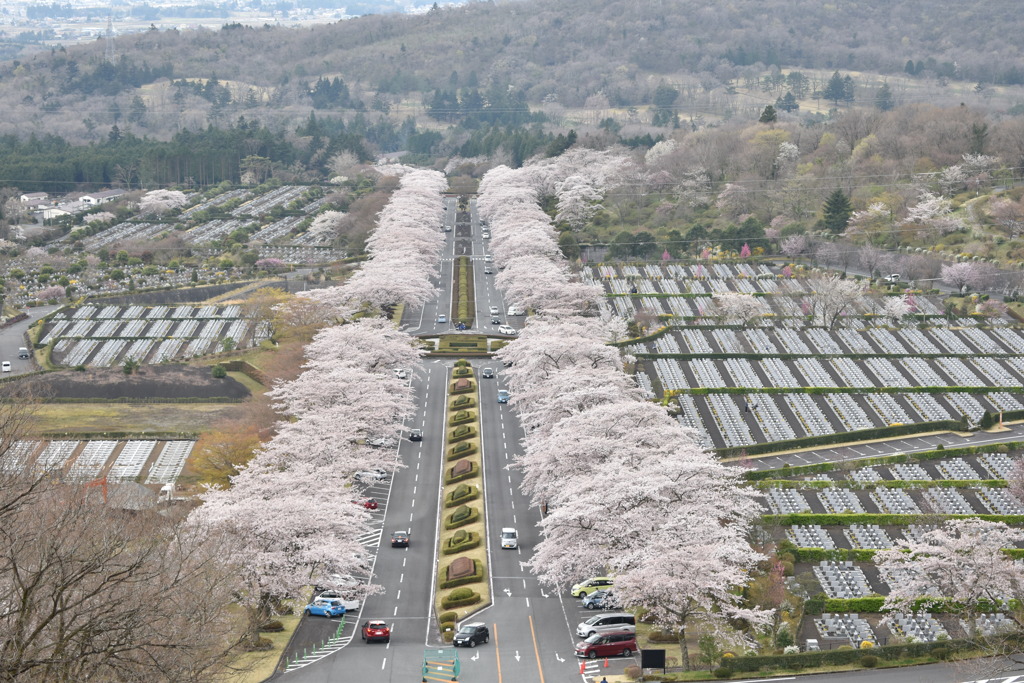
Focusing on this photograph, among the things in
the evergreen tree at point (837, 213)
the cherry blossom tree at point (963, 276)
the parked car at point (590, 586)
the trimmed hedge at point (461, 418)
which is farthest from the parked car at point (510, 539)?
the evergreen tree at point (837, 213)

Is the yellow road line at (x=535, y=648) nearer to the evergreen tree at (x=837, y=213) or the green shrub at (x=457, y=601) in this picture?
the green shrub at (x=457, y=601)

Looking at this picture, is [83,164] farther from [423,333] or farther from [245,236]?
[423,333]

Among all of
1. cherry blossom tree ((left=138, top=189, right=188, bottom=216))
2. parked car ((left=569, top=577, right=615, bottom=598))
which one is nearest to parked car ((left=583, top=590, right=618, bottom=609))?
parked car ((left=569, top=577, right=615, bottom=598))

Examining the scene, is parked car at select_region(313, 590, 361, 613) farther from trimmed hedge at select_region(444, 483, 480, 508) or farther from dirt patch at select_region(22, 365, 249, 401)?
dirt patch at select_region(22, 365, 249, 401)

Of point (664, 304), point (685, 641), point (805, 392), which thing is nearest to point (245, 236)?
point (664, 304)

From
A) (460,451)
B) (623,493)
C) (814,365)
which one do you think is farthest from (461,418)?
(814,365)
